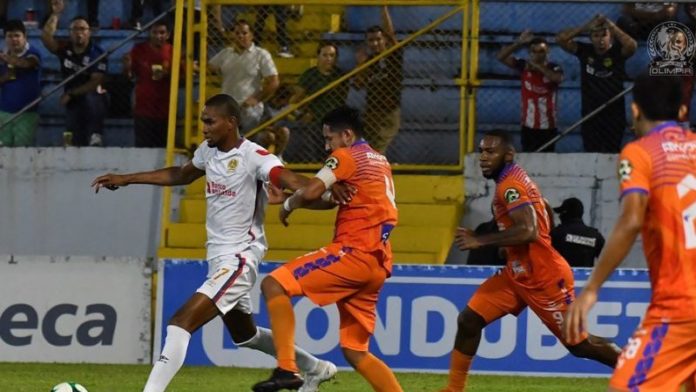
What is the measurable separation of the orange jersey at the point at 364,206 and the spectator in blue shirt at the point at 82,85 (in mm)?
7440

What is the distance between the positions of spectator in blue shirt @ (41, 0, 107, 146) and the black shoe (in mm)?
8015

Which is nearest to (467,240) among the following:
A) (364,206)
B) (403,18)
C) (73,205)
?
(364,206)

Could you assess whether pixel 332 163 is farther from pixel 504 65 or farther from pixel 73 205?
pixel 504 65

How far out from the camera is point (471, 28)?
Answer: 16.5m

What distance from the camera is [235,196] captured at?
10227mm

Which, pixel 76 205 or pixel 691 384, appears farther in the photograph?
pixel 76 205

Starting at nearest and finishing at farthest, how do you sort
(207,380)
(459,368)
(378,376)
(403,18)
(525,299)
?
(378,376)
(525,299)
(459,368)
(207,380)
(403,18)

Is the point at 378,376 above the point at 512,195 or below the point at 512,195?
below

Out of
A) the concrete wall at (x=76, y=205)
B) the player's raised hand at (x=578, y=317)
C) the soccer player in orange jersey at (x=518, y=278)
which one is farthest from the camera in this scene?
the concrete wall at (x=76, y=205)

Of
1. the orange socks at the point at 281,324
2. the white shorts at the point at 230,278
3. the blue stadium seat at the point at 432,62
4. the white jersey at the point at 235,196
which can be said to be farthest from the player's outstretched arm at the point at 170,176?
the blue stadium seat at the point at 432,62

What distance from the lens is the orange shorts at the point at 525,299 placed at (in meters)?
10.7

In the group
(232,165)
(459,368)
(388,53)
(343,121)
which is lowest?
(459,368)

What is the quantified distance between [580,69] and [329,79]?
2.78 meters

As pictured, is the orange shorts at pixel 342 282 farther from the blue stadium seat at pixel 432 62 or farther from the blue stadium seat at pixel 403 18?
the blue stadium seat at pixel 403 18
